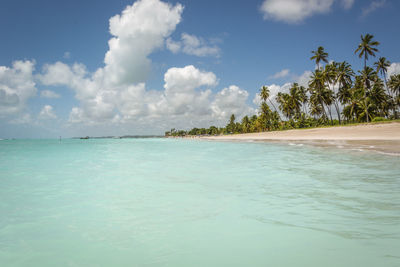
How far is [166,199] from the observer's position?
5.73 metres

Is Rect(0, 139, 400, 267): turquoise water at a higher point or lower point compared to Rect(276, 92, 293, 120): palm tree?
lower

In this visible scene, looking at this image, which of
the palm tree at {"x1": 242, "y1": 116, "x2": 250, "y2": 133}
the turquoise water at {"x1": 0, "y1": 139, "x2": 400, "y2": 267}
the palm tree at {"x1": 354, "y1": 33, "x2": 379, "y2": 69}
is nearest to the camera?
the turquoise water at {"x1": 0, "y1": 139, "x2": 400, "y2": 267}

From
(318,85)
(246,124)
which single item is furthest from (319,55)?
(246,124)

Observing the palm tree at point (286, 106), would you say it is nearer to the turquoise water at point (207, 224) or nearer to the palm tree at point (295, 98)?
the palm tree at point (295, 98)

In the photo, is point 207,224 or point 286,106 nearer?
point 207,224

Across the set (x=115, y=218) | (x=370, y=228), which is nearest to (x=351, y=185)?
(x=370, y=228)

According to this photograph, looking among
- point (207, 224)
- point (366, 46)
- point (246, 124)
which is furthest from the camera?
point (246, 124)

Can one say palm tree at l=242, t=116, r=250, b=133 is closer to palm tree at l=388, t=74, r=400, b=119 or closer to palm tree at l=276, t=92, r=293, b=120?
palm tree at l=276, t=92, r=293, b=120

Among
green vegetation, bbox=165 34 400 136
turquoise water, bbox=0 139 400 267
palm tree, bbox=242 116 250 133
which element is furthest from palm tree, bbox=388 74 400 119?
turquoise water, bbox=0 139 400 267

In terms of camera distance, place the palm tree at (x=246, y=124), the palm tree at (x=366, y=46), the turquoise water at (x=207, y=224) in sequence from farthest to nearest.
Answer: the palm tree at (x=246, y=124) → the palm tree at (x=366, y=46) → the turquoise water at (x=207, y=224)

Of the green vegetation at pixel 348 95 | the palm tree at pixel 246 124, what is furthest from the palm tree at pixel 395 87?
the palm tree at pixel 246 124

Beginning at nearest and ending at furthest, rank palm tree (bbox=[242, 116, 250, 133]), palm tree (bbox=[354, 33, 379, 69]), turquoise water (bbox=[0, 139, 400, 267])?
turquoise water (bbox=[0, 139, 400, 267]), palm tree (bbox=[354, 33, 379, 69]), palm tree (bbox=[242, 116, 250, 133])

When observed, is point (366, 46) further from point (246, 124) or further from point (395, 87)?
point (246, 124)

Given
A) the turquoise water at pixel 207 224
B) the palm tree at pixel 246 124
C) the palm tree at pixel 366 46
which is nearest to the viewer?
the turquoise water at pixel 207 224
